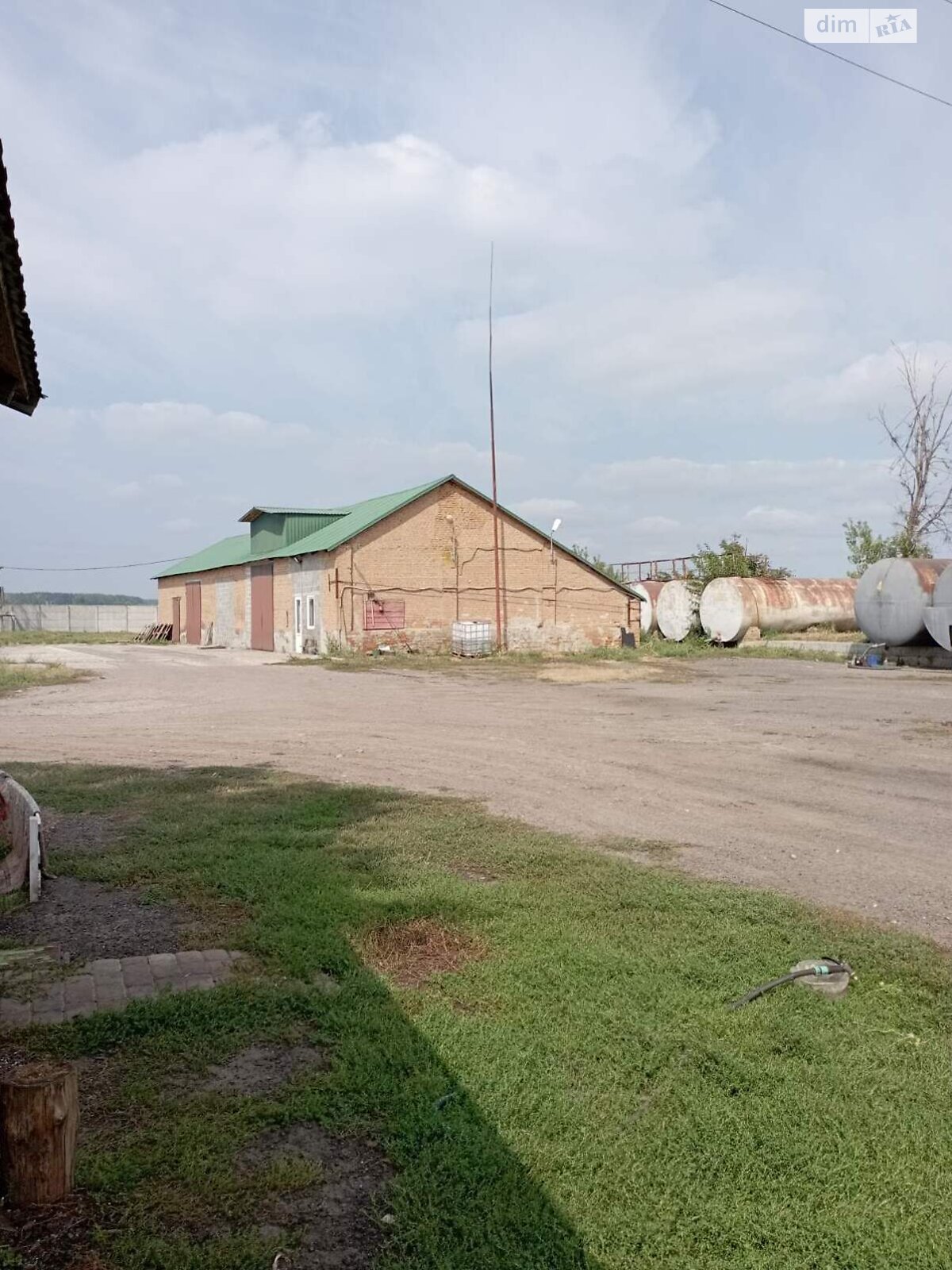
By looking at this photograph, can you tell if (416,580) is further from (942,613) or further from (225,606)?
(942,613)

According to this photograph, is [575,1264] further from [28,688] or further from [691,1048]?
[28,688]

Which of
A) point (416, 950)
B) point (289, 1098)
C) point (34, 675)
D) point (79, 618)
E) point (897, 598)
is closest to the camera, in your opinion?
point (289, 1098)

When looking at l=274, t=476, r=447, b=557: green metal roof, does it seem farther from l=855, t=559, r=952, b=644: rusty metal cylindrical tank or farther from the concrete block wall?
l=855, t=559, r=952, b=644: rusty metal cylindrical tank

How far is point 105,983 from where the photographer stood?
447 centimetres

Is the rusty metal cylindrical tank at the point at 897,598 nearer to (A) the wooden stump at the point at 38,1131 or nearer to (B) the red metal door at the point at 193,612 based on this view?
(A) the wooden stump at the point at 38,1131

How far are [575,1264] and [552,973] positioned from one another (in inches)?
74.9

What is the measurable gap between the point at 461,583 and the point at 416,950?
2792 cm

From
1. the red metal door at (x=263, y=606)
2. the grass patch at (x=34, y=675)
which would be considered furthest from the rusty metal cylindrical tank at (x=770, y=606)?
the grass patch at (x=34, y=675)

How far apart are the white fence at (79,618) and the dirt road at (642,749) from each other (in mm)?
46754

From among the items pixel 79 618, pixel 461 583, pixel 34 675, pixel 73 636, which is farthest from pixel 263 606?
pixel 79 618

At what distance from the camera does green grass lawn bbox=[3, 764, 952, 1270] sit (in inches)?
110

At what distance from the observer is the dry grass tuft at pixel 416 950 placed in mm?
4672

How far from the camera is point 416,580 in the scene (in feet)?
105

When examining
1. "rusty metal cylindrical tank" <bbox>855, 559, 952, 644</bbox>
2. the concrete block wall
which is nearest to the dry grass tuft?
"rusty metal cylindrical tank" <bbox>855, 559, 952, 644</bbox>
